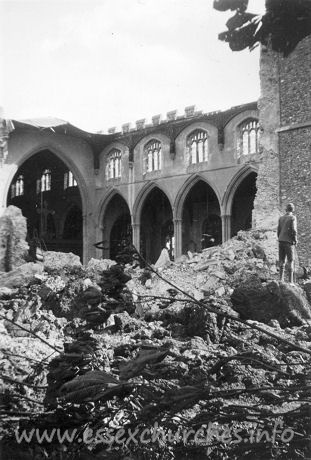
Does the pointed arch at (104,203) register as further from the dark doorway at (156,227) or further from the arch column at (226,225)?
the arch column at (226,225)

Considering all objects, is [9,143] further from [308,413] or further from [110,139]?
[308,413]

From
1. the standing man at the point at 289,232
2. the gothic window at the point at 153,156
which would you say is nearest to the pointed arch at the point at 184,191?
the gothic window at the point at 153,156

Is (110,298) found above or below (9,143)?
below

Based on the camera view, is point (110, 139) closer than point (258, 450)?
No

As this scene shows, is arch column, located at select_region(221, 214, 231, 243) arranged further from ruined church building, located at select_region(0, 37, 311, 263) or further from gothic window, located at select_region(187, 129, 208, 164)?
gothic window, located at select_region(187, 129, 208, 164)

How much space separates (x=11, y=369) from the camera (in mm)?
5379

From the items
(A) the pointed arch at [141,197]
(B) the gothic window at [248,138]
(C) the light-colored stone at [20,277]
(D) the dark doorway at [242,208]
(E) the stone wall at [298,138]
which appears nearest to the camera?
(C) the light-colored stone at [20,277]

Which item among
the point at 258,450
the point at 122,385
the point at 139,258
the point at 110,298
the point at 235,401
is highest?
the point at 139,258

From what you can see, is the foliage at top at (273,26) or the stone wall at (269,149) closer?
the foliage at top at (273,26)

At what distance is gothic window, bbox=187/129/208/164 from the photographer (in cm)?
2359

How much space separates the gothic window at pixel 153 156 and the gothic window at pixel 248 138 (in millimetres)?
4480

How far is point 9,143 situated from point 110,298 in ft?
75.5

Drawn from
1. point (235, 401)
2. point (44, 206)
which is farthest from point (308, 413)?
point (44, 206)

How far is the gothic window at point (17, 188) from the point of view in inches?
1228
